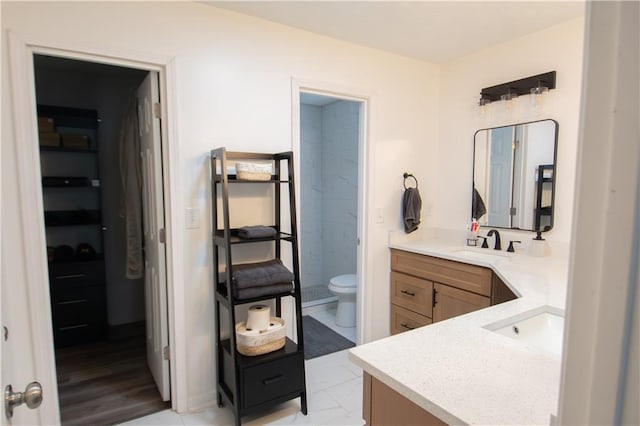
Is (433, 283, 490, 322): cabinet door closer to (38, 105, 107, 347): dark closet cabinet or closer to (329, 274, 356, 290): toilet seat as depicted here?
(329, 274, 356, 290): toilet seat

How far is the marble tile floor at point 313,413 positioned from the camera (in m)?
2.05

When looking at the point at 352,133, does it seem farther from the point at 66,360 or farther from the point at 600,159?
the point at 600,159

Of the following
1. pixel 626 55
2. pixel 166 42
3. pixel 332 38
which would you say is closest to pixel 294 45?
pixel 332 38

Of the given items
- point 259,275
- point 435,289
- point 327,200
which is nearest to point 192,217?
point 259,275

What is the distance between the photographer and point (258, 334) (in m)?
2.03

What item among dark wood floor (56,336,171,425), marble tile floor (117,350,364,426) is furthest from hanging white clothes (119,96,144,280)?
marble tile floor (117,350,364,426)

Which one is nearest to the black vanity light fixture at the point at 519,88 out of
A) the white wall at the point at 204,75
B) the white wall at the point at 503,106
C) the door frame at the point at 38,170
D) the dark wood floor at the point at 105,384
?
the white wall at the point at 503,106

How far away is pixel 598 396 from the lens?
0.37 meters

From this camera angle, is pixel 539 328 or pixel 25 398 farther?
pixel 539 328

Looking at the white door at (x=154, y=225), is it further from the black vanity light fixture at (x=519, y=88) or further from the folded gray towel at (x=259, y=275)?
the black vanity light fixture at (x=519, y=88)

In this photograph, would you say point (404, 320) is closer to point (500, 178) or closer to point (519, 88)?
point (500, 178)

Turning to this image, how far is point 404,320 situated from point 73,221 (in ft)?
9.79

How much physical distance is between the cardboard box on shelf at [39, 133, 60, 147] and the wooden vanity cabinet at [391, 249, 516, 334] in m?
2.97

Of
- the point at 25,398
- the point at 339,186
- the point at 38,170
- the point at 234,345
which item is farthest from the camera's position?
the point at 339,186
